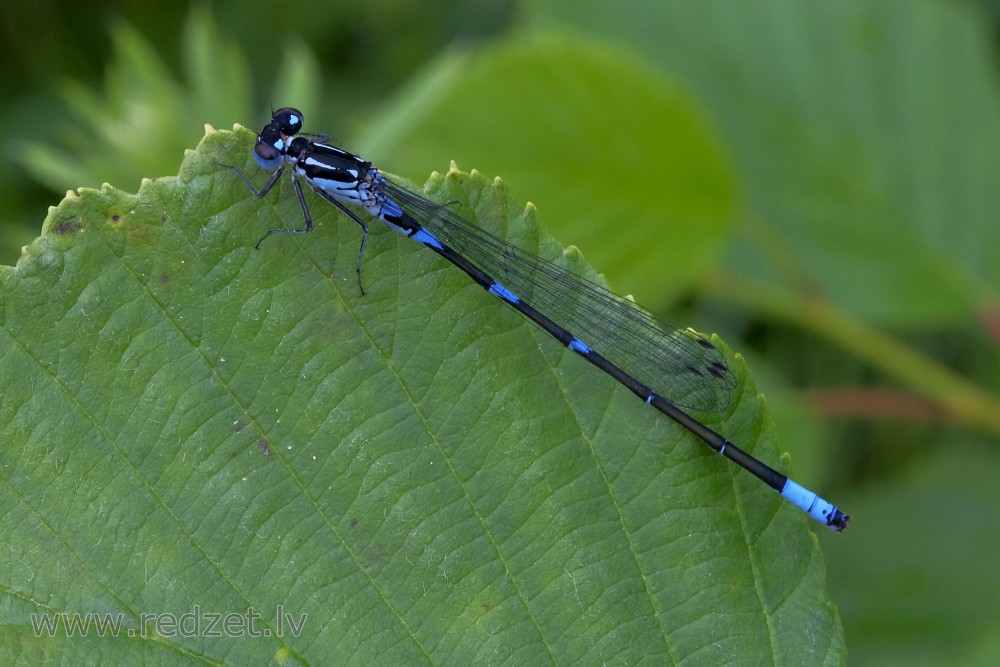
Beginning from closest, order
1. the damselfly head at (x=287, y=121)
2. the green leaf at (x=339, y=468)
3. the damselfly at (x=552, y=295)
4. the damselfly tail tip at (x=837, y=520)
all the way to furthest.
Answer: the green leaf at (x=339, y=468) < the damselfly at (x=552, y=295) < the damselfly tail tip at (x=837, y=520) < the damselfly head at (x=287, y=121)

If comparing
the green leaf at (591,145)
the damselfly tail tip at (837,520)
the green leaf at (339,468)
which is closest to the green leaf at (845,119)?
the green leaf at (591,145)

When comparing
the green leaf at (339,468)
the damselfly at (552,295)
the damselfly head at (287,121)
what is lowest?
the green leaf at (339,468)

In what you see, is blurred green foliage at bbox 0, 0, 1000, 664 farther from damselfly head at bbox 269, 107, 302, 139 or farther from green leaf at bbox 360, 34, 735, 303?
damselfly head at bbox 269, 107, 302, 139

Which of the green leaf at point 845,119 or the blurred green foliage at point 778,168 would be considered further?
the green leaf at point 845,119

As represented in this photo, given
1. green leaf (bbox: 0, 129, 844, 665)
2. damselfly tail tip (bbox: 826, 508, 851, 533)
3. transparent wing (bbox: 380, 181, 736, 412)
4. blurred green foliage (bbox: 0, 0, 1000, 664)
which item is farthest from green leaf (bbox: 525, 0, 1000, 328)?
green leaf (bbox: 0, 129, 844, 665)

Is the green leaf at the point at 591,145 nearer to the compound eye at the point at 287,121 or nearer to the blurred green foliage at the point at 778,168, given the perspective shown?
the blurred green foliage at the point at 778,168

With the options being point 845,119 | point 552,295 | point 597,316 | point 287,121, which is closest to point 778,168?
point 845,119
